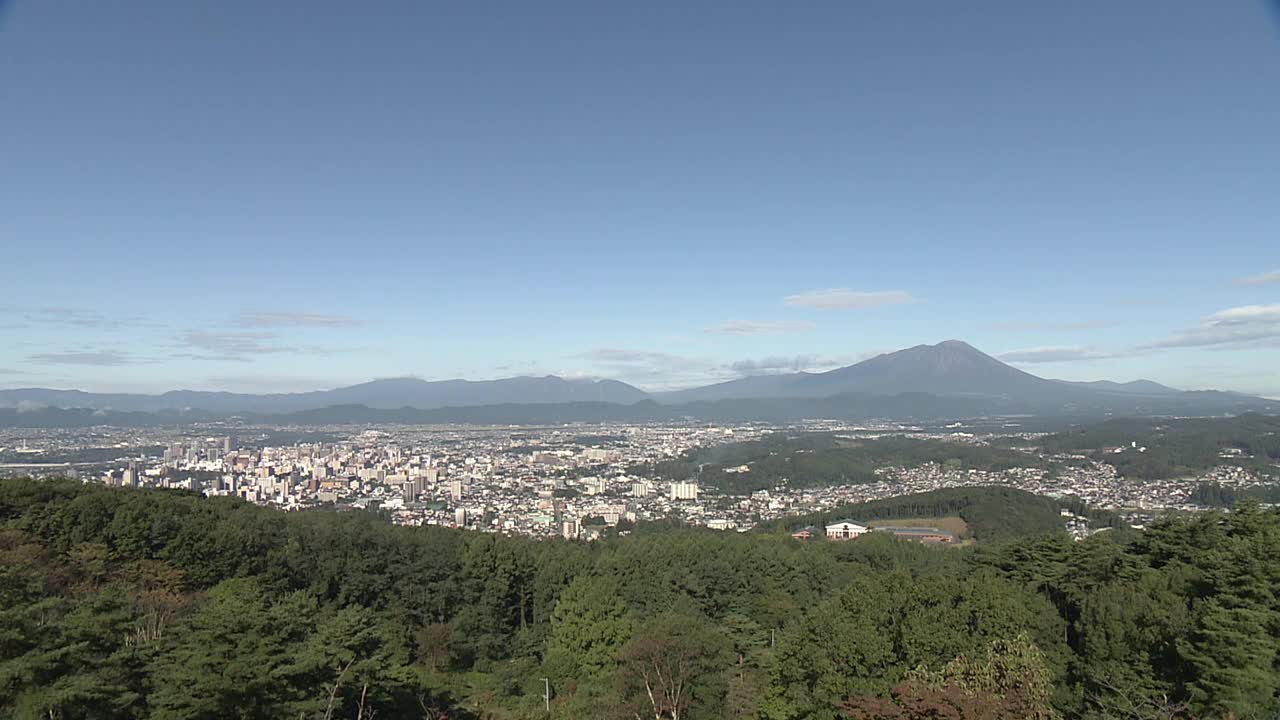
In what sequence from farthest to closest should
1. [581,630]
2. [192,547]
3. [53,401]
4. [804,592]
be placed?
[53,401], [804,592], [192,547], [581,630]

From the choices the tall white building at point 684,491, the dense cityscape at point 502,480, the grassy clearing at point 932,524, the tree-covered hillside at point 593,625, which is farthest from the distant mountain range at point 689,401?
the grassy clearing at point 932,524

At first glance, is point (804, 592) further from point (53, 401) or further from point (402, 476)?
point (53, 401)

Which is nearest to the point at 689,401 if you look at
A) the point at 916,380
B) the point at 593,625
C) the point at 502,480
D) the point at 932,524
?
the point at 916,380

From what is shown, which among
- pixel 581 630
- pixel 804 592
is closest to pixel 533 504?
pixel 804 592

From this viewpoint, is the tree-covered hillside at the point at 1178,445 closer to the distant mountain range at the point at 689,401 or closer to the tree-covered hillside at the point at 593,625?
the tree-covered hillside at the point at 593,625

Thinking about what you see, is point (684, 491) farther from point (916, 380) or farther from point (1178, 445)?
point (916, 380)

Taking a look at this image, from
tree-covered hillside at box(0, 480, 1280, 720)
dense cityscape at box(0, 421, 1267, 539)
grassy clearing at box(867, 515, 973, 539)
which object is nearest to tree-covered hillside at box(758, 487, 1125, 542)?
grassy clearing at box(867, 515, 973, 539)
